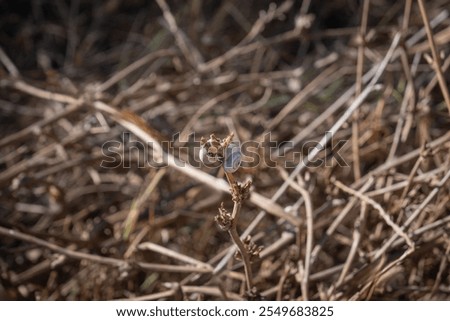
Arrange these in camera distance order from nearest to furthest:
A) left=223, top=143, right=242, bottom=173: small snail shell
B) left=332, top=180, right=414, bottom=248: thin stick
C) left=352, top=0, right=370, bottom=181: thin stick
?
left=223, top=143, right=242, bottom=173: small snail shell
left=332, top=180, right=414, bottom=248: thin stick
left=352, top=0, right=370, bottom=181: thin stick

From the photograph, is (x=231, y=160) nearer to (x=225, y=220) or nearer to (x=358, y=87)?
(x=225, y=220)

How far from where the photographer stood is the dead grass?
84 centimetres

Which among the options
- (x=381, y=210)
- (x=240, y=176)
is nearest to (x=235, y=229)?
(x=381, y=210)

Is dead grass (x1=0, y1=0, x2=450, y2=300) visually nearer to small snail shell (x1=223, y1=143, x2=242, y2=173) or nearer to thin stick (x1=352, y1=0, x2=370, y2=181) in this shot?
thin stick (x1=352, y1=0, x2=370, y2=181)

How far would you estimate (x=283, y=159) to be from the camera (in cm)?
111

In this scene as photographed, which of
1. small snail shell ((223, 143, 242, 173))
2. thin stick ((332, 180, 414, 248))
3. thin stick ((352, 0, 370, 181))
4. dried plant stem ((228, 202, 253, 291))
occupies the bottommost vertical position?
dried plant stem ((228, 202, 253, 291))

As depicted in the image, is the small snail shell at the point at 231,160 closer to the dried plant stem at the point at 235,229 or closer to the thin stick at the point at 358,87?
the dried plant stem at the point at 235,229

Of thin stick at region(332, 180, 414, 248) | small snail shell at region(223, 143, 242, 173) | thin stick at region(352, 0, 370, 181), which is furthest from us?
thin stick at region(352, 0, 370, 181)

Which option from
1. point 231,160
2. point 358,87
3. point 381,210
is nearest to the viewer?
point 231,160

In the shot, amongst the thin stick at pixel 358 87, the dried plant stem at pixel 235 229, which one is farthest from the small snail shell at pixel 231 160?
the thin stick at pixel 358 87

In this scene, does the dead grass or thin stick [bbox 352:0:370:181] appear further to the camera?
thin stick [bbox 352:0:370:181]

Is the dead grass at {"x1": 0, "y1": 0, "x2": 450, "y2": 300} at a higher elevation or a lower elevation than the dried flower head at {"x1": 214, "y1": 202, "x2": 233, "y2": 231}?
higher

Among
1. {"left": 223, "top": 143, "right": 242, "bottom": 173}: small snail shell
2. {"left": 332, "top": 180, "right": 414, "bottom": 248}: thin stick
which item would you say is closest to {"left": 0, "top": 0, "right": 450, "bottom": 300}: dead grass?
{"left": 332, "top": 180, "right": 414, "bottom": 248}: thin stick

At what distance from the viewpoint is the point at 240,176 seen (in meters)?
1.07
